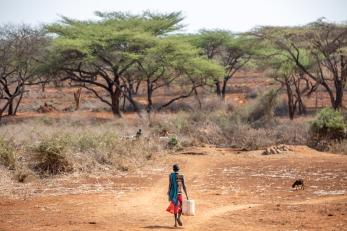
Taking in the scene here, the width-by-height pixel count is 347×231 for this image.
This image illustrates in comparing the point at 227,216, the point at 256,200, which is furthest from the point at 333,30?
the point at 227,216

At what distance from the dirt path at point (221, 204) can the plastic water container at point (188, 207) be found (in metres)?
0.17

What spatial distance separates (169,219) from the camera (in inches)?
430

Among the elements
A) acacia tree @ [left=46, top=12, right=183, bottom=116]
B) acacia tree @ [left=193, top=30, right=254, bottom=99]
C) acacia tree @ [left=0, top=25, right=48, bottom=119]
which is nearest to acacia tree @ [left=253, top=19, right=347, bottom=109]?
acacia tree @ [left=46, top=12, right=183, bottom=116]

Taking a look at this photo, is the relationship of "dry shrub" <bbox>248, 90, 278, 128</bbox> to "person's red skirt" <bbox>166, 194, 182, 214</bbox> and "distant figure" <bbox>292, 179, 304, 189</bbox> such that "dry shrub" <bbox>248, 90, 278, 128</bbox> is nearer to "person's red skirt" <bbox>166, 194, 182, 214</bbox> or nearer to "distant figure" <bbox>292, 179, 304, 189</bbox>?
"distant figure" <bbox>292, 179, 304, 189</bbox>

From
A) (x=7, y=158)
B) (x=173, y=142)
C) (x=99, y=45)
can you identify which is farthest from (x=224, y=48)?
(x=7, y=158)

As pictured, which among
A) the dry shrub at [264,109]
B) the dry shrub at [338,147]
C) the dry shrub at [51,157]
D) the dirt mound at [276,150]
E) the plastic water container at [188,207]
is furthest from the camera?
the dry shrub at [264,109]

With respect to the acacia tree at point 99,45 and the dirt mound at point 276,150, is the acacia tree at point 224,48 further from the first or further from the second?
the dirt mound at point 276,150

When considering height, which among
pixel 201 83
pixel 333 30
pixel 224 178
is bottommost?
pixel 224 178

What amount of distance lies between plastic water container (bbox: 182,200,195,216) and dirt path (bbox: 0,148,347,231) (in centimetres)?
17

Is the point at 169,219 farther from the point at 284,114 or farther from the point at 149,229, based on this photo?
the point at 284,114

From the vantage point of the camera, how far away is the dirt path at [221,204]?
1046 centimetres

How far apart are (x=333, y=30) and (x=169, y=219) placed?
20.0 metres

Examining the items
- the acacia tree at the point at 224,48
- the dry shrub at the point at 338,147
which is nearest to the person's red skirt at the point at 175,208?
the dry shrub at the point at 338,147

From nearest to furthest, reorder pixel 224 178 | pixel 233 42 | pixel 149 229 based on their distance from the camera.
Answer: pixel 149 229 < pixel 224 178 < pixel 233 42
